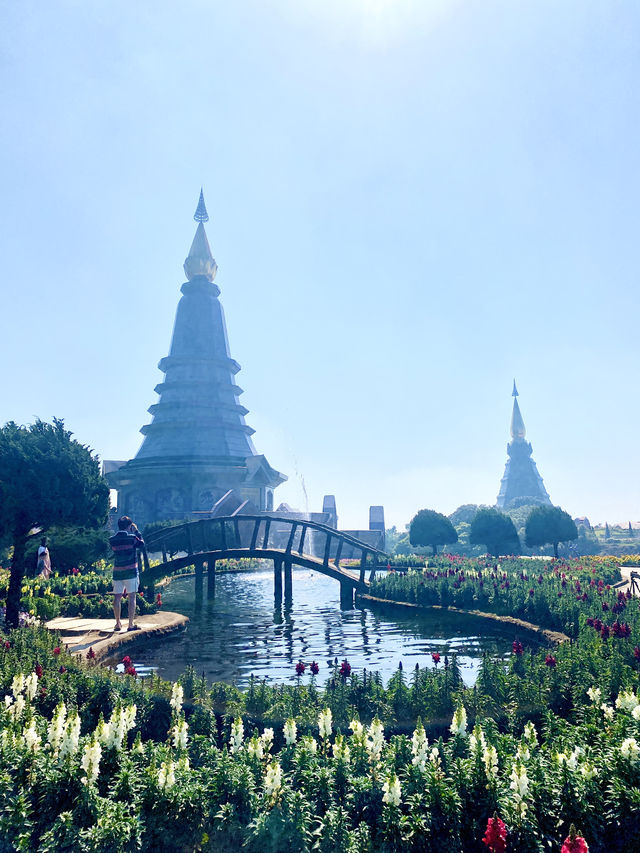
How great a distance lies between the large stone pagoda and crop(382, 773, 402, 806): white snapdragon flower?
5321cm

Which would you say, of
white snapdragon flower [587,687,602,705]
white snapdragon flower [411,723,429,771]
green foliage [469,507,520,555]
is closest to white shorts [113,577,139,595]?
white snapdragon flower [411,723,429,771]

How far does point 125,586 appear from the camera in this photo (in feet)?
48.1

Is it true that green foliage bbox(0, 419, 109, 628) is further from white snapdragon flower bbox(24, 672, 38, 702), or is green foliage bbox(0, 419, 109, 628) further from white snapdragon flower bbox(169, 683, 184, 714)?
white snapdragon flower bbox(169, 683, 184, 714)

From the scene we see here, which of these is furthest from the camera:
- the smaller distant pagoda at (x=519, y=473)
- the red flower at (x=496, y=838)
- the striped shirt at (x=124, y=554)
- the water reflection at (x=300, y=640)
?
the smaller distant pagoda at (x=519, y=473)

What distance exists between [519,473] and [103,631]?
355 feet

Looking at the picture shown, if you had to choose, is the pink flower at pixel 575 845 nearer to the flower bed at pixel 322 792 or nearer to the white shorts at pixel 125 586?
the flower bed at pixel 322 792

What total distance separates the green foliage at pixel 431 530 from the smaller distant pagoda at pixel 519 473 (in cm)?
6226

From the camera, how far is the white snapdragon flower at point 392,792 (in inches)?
210

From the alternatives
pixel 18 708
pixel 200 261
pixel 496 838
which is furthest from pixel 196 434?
pixel 496 838

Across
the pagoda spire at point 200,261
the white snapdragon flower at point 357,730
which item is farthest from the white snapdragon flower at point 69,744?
the pagoda spire at point 200,261

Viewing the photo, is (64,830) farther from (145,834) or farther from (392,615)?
(392,615)

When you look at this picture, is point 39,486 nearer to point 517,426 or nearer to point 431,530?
point 431,530

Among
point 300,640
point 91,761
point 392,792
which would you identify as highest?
point 91,761

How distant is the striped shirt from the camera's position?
567 inches
